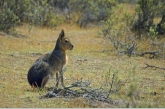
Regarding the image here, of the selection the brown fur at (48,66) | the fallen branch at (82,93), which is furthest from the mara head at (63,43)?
the fallen branch at (82,93)

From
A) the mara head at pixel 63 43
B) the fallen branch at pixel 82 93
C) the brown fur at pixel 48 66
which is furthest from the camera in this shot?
the mara head at pixel 63 43

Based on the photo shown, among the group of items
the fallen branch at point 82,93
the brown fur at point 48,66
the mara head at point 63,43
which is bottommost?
the fallen branch at point 82,93

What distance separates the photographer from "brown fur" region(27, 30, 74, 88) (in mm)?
9391

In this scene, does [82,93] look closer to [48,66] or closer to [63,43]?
[48,66]

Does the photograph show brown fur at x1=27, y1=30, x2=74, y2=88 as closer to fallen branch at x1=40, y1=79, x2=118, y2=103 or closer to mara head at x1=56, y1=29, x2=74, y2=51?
mara head at x1=56, y1=29, x2=74, y2=51

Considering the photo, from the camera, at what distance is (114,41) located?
16.9m

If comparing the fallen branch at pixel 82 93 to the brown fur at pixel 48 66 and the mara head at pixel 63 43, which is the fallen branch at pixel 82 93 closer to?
the brown fur at pixel 48 66

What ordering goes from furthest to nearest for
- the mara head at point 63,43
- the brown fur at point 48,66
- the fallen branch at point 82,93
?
the mara head at point 63,43 → the brown fur at point 48,66 → the fallen branch at point 82,93

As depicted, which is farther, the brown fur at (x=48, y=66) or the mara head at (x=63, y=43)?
the mara head at (x=63, y=43)

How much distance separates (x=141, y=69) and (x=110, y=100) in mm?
5004

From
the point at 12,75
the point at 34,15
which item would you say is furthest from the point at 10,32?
the point at 12,75

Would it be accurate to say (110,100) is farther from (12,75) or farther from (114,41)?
(114,41)

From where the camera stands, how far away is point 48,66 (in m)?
9.74

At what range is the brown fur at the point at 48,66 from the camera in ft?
30.8
